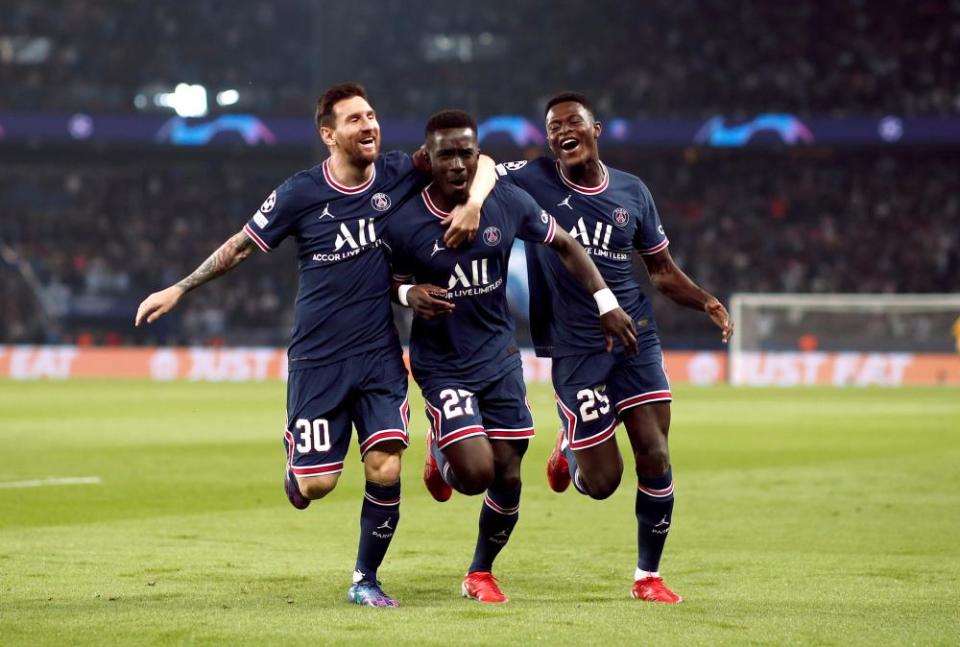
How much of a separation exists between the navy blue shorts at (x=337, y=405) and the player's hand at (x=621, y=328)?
0.96 m

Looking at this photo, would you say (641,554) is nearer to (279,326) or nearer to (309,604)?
(309,604)

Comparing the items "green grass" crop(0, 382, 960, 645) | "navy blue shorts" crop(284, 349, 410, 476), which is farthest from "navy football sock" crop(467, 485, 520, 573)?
"navy blue shorts" crop(284, 349, 410, 476)

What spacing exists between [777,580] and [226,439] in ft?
36.8

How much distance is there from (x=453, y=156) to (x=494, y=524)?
68.1 inches

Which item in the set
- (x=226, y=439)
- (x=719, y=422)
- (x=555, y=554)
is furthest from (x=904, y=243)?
(x=555, y=554)

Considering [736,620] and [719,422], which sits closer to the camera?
[736,620]

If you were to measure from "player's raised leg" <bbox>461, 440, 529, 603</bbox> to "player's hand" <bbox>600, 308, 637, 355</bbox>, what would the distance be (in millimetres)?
644

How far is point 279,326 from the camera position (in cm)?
3888

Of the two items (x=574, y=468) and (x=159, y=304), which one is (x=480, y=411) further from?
(x=159, y=304)

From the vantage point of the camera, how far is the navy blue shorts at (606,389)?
716 cm

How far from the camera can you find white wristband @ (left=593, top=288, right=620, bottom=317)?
6688 mm

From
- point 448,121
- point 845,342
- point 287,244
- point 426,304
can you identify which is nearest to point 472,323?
point 426,304

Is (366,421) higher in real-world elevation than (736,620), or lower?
higher

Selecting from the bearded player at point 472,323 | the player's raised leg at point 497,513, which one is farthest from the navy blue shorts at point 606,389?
the player's raised leg at point 497,513
